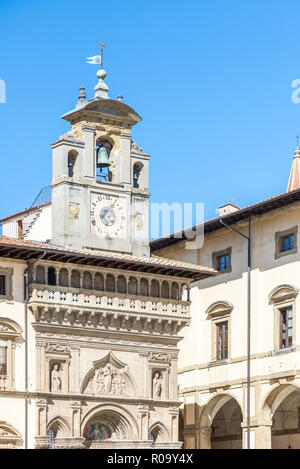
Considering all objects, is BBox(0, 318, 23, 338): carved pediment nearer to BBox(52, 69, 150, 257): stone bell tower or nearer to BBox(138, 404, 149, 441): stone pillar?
BBox(52, 69, 150, 257): stone bell tower

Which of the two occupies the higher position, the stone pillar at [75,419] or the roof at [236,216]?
the roof at [236,216]

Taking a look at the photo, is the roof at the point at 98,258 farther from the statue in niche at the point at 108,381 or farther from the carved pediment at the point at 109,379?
the statue in niche at the point at 108,381

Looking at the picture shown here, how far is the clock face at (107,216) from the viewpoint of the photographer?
5222cm

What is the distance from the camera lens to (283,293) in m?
53.9

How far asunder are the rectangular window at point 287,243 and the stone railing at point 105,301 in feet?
15.4

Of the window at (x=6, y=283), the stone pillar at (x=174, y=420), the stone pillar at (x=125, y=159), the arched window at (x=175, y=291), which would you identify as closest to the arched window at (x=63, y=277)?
the window at (x=6, y=283)

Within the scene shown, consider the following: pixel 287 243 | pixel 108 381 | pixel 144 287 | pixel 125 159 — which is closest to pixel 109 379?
pixel 108 381

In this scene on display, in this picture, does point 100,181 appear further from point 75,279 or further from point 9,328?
point 9,328

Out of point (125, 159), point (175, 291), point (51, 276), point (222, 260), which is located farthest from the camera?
point (222, 260)

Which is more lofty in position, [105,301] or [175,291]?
[175,291]

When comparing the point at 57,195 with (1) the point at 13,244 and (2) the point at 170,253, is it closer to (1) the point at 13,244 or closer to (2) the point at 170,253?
(1) the point at 13,244

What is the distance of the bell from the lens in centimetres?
5332

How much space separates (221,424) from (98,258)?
13.3 metres

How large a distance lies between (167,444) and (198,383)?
6.74 m
